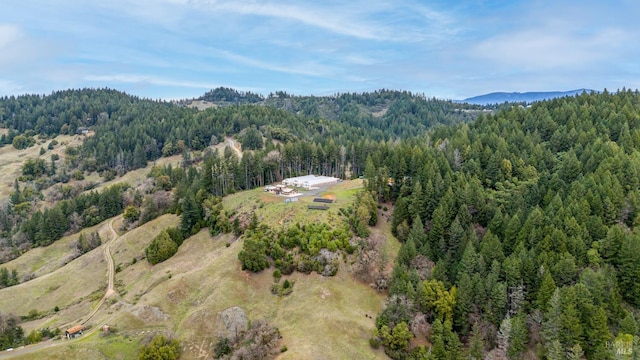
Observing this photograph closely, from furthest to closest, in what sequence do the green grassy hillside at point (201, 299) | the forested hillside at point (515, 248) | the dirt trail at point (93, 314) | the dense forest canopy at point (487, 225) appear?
the dirt trail at point (93, 314), the green grassy hillside at point (201, 299), the dense forest canopy at point (487, 225), the forested hillside at point (515, 248)

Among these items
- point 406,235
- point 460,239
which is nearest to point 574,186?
point 460,239

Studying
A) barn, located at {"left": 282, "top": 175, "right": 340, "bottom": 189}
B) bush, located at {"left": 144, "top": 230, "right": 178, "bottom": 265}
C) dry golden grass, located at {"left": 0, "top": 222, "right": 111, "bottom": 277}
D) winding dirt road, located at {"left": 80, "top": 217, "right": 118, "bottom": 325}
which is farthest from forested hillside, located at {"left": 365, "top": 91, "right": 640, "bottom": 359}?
dry golden grass, located at {"left": 0, "top": 222, "right": 111, "bottom": 277}

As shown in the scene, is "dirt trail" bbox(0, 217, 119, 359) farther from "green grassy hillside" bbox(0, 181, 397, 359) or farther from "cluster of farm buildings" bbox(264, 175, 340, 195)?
"cluster of farm buildings" bbox(264, 175, 340, 195)

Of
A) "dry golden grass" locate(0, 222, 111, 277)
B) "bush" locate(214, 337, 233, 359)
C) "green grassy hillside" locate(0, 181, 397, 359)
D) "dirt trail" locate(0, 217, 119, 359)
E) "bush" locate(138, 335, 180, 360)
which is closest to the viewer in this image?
"bush" locate(138, 335, 180, 360)

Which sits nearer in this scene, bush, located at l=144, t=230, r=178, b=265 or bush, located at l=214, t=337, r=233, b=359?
bush, located at l=214, t=337, r=233, b=359

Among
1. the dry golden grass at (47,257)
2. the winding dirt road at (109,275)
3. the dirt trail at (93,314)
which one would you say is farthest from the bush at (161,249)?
the dry golden grass at (47,257)

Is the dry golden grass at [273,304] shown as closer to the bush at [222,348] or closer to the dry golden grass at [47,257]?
the bush at [222,348]

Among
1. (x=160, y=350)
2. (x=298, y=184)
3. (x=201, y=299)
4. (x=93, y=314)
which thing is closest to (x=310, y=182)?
(x=298, y=184)

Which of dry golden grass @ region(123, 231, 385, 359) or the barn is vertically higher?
the barn

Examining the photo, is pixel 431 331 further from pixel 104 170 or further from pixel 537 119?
pixel 104 170
